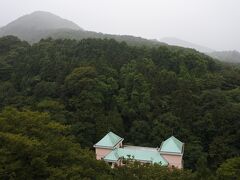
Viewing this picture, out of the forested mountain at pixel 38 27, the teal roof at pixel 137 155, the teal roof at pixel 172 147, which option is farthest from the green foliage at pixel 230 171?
the forested mountain at pixel 38 27

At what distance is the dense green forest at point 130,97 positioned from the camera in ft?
75.6

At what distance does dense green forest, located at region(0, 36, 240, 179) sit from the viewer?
23047 millimetres

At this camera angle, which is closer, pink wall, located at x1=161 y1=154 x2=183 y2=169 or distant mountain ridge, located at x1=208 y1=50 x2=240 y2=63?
pink wall, located at x1=161 y1=154 x2=183 y2=169

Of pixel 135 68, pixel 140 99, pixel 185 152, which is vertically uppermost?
pixel 135 68

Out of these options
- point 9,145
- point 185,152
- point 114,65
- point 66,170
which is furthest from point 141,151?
point 114,65

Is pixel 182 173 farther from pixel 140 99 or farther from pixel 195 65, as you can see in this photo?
pixel 195 65

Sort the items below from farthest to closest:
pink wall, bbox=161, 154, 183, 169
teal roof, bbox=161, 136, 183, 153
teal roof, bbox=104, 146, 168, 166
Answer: pink wall, bbox=161, 154, 183, 169 < teal roof, bbox=161, 136, 183, 153 < teal roof, bbox=104, 146, 168, 166

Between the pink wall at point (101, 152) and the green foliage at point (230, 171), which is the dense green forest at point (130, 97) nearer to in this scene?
the green foliage at point (230, 171)

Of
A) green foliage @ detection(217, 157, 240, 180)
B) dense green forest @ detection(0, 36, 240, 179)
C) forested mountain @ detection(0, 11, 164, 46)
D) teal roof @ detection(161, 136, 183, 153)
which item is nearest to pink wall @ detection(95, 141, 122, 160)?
dense green forest @ detection(0, 36, 240, 179)

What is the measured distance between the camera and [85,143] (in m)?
24.0

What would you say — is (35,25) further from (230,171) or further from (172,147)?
(230,171)

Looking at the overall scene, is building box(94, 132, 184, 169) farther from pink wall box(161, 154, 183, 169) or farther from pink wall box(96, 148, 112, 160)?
pink wall box(96, 148, 112, 160)

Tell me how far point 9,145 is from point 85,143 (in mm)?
12979

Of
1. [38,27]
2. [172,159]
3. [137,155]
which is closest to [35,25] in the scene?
[38,27]
